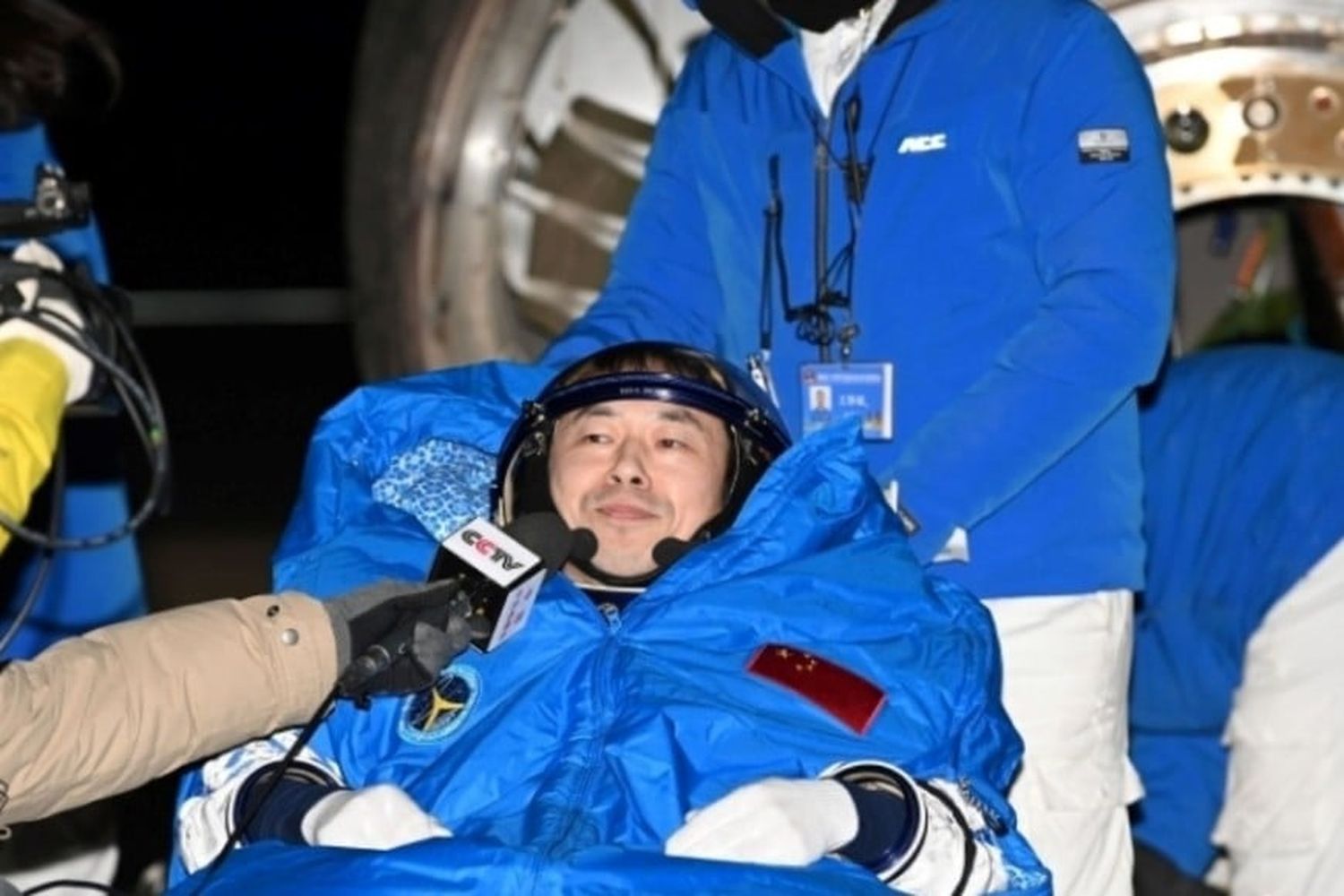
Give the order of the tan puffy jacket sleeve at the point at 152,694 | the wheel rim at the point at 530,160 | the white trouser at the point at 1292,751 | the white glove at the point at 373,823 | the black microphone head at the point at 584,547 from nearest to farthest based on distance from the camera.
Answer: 1. the tan puffy jacket sleeve at the point at 152,694
2. the white glove at the point at 373,823
3. the black microphone head at the point at 584,547
4. the white trouser at the point at 1292,751
5. the wheel rim at the point at 530,160

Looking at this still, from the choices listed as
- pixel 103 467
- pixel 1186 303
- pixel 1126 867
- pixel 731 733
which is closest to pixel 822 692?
pixel 731 733

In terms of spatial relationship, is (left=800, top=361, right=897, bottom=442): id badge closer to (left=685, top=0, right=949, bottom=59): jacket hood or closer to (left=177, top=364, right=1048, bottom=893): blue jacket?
(left=177, top=364, right=1048, bottom=893): blue jacket

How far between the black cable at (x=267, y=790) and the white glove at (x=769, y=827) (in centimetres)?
47

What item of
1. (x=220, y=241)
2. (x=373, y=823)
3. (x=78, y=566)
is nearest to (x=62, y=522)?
(x=78, y=566)

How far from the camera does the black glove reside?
385 centimetres

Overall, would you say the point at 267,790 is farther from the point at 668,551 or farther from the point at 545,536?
the point at 668,551

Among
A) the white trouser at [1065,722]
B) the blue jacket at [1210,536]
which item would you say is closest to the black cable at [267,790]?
the white trouser at [1065,722]

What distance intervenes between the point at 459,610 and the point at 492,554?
9 centimetres

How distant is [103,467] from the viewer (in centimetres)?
527

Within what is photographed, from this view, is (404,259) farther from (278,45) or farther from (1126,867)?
(278,45)

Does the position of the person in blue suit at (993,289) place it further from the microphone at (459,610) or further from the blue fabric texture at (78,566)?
the blue fabric texture at (78,566)

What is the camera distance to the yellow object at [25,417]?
4285mm

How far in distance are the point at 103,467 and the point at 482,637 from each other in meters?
1.55

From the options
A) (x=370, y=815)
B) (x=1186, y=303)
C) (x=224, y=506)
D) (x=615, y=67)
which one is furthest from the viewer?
(x=224, y=506)
